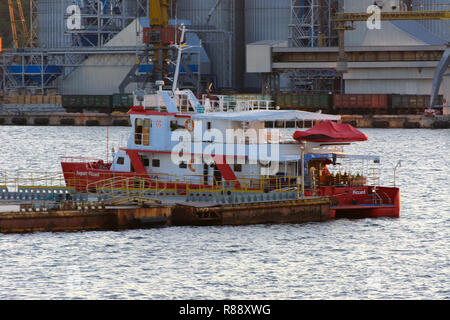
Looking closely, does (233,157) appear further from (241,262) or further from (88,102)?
(88,102)

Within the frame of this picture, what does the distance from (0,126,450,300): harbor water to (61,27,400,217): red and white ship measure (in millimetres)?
1765

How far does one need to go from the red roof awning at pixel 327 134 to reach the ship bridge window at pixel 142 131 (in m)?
7.59

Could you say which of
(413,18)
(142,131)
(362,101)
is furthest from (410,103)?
(142,131)

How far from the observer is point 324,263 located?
136 ft

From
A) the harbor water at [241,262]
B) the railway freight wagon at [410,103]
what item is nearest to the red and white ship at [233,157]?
the harbor water at [241,262]

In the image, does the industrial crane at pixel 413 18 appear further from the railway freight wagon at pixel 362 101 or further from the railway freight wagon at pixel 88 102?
the railway freight wagon at pixel 88 102

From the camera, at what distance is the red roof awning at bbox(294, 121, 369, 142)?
160 ft

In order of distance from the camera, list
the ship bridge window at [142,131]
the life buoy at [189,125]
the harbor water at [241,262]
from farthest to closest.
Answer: the ship bridge window at [142,131] < the life buoy at [189,125] < the harbor water at [241,262]

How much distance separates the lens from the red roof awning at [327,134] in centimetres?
4881

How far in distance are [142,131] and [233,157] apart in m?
5.38

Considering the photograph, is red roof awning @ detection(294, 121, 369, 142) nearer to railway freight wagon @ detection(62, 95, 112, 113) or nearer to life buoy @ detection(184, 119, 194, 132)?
life buoy @ detection(184, 119, 194, 132)
